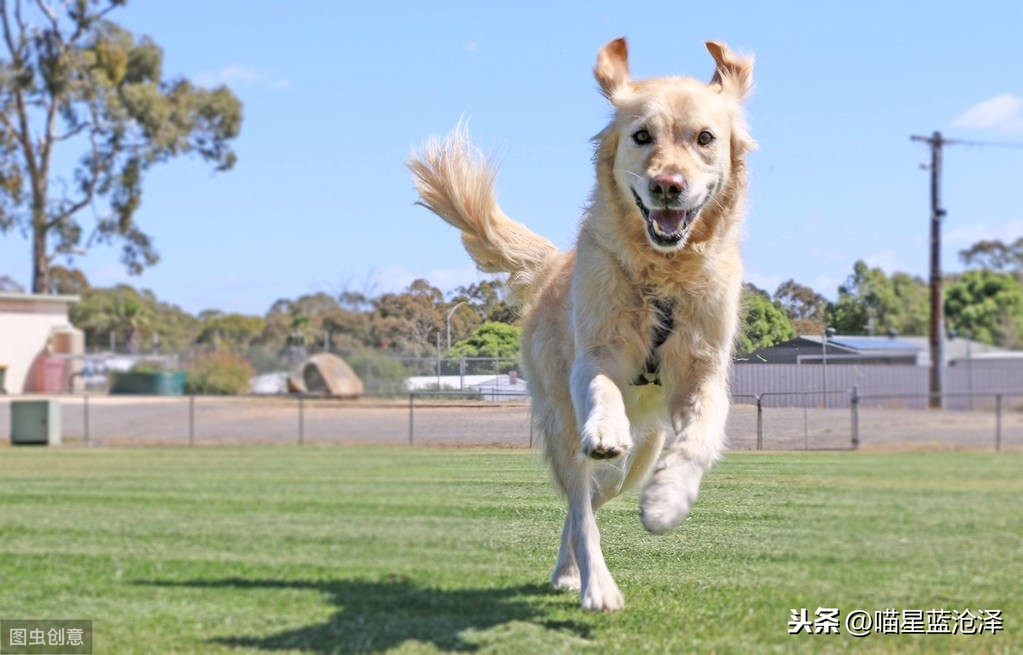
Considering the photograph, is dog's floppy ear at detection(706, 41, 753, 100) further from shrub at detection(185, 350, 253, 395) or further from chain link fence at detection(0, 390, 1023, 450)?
shrub at detection(185, 350, 253, 395)

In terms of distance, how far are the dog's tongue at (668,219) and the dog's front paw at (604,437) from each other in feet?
2.37

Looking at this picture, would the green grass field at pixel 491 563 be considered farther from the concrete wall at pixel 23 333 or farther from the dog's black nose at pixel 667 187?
the concrete wall at pixel 23 333

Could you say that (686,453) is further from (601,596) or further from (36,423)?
(36,423)

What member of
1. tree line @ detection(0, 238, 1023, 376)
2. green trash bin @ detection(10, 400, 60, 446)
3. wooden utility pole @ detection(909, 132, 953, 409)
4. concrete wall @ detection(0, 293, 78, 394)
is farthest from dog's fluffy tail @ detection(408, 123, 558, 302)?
concrete wall @ detection(0, 293, 78, 394)

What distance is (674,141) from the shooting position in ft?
14.6

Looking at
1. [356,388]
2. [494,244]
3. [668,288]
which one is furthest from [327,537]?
[356,388]

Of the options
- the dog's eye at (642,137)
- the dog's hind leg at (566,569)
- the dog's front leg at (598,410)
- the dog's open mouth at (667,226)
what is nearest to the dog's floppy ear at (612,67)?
the dog's eye at (642,137)

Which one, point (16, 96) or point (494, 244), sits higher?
point (16, 96)

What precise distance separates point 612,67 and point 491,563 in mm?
5046

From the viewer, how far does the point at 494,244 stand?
20.6 ft

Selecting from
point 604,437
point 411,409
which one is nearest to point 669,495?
point 604,437

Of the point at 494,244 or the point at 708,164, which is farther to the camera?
the point at 494,244

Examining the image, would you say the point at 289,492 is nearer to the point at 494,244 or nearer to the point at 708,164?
the point at 494,244

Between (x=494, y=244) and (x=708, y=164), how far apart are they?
199 cm
